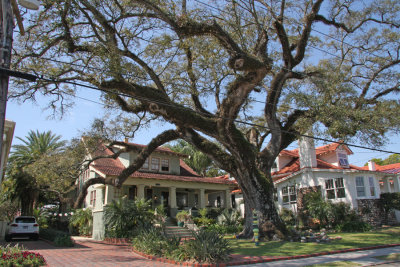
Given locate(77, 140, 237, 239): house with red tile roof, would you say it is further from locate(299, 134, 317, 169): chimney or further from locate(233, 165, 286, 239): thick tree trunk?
locate(233, 165, 286, 239): thick tree trunk

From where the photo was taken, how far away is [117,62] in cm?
1143

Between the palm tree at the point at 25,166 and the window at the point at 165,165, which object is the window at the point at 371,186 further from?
the palm tree at the point at 25,166

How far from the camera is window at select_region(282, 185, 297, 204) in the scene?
78.9 feet

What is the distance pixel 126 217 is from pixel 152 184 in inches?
261

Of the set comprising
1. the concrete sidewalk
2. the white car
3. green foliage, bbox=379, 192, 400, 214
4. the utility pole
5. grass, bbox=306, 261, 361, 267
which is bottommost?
the concrete sidewalk

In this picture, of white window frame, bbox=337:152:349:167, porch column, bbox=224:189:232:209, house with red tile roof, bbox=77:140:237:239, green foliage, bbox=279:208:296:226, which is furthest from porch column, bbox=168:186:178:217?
white window frame, bbox=337:152:349:167

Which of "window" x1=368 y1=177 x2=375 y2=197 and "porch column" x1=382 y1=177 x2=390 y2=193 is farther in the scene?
"porch column" x1=382 y1=177 x2=390 y2=193

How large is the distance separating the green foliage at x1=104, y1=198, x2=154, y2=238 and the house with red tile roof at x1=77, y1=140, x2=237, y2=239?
312 cm

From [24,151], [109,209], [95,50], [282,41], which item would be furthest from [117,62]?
[24,151]

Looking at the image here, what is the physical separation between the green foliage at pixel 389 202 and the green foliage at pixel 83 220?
2078 centimetres

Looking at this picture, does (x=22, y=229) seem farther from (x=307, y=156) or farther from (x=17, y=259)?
(x=307, y=156)

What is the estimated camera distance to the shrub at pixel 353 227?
18.4 m

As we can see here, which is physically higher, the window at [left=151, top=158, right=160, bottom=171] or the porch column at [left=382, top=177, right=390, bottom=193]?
the window at [left=151, top=158, right=160, bottom=171]

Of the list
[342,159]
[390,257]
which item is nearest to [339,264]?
[390,257]
